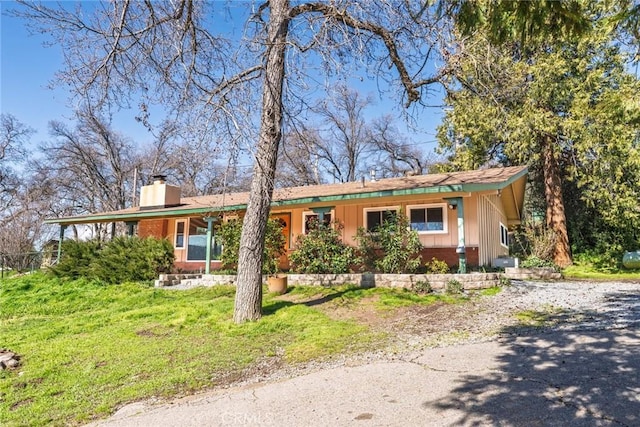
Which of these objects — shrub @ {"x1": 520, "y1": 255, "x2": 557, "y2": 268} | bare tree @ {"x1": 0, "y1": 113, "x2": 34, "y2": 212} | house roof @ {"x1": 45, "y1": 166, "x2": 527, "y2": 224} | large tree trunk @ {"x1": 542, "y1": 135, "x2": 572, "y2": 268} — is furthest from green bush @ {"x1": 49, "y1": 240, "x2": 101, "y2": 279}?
bare tree @ {"x1": 0, "y1": 113, "x2": 34, "y2": 212}

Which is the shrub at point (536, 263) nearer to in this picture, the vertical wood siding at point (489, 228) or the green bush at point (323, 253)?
the vertical wood siding at point (489, 228)

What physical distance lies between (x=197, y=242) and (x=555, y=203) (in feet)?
49.3

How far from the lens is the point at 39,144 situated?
28578 mm

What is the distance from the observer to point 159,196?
677 inches

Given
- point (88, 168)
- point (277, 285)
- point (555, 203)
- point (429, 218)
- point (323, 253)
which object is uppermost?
point (88, 168)

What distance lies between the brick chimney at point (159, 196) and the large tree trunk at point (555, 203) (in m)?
15.7

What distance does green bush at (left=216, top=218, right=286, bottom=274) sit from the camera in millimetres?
11508

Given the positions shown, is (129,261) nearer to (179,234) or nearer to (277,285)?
(179,234)

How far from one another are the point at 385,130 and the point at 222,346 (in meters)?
27.3

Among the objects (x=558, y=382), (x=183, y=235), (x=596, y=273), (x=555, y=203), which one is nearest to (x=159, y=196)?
(x=183, y=235)

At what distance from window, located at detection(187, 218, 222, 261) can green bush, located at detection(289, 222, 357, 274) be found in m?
5.82

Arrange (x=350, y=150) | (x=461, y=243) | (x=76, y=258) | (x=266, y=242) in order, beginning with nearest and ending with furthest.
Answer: (x=461, y=243) → (x=266, y=242) → (x=76, y=258) → (x=350, y=150)

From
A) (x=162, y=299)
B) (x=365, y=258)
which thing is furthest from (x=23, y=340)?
(x=365, y=258)

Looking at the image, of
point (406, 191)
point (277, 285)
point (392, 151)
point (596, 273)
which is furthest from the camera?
point (392, 151)
